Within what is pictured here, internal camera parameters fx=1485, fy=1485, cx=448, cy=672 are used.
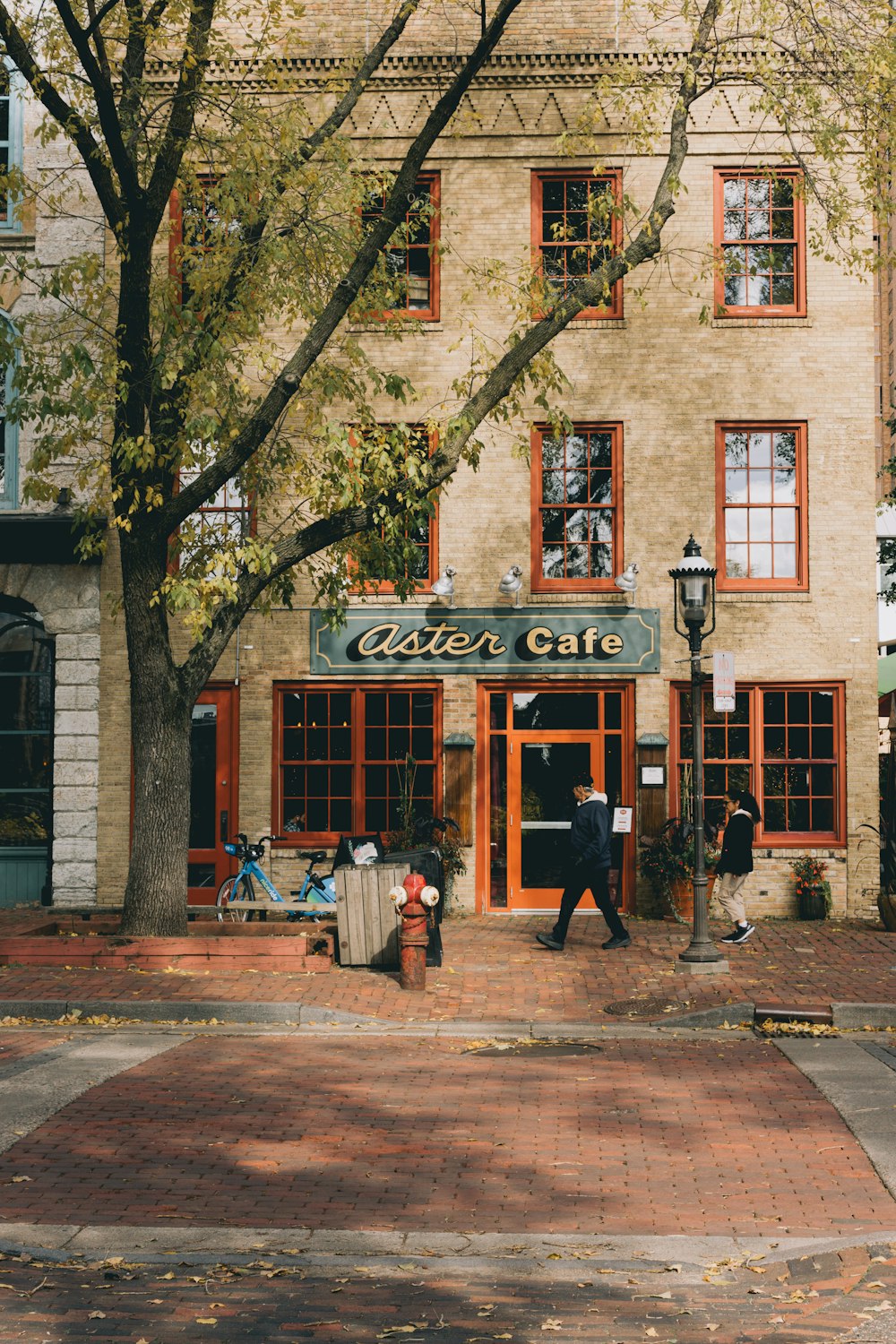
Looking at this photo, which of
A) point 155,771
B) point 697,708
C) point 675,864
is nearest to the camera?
point 155,771

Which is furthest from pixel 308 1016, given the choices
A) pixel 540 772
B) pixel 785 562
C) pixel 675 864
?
pixel 785 562

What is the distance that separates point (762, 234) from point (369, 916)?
11028mm

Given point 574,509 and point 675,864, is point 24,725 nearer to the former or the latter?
point 574,509

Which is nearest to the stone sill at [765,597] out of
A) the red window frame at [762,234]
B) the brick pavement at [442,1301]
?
the red window frame at [762,234]

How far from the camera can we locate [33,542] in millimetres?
19188

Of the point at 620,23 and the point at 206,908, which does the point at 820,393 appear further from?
the point at 206,908

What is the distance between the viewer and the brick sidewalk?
40.5 ft

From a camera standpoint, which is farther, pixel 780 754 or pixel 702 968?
pixel 780 754

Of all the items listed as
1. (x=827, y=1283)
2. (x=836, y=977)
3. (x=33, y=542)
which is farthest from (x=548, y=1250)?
(x=33, y=542)

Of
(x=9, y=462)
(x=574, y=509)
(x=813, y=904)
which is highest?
(x=9, y=462)

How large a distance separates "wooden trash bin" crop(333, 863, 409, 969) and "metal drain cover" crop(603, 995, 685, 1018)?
2.41 metres

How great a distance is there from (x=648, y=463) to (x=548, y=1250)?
14.1 meters

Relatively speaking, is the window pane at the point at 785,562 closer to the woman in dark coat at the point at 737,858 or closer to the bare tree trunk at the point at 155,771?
the woman in dark coat at the point at 737,858

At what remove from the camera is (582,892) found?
15609 millimetres
